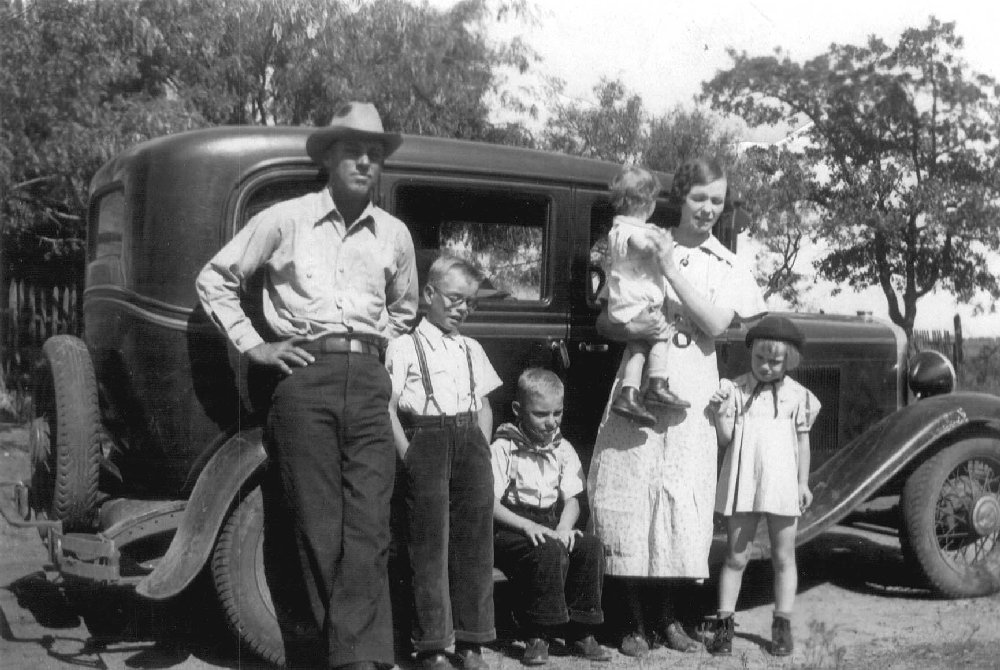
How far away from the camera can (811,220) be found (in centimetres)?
2022

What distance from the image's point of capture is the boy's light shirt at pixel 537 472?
3.95 m

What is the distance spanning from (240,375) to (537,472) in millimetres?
1141

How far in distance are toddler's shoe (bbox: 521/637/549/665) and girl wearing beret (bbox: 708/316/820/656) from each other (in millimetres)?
633

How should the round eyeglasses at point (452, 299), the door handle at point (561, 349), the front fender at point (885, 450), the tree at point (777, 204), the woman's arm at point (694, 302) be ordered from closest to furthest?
1. the round eyeglasses at point (452, 299)
2. the woman's arm at point (694, 302)
3. the door handle at point (561, 349)
4. the front fender at point (885, 450)
5. the tree at point (777, 204)

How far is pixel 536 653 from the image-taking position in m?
3.81

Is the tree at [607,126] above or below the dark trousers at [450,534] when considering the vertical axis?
above

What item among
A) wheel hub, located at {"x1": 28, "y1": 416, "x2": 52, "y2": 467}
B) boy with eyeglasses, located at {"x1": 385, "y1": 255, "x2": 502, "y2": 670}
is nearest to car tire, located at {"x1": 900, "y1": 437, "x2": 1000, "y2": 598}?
boy with eyeglasses, located at {"x1": 385, "y1": 255, "x2": 502, "y2": 670}

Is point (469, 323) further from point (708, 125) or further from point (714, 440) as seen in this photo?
point (708, 125)

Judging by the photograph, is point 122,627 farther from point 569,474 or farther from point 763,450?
point 763,450

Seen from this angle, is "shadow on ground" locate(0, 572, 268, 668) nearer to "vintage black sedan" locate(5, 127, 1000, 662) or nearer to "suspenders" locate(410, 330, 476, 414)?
"vintage black sedan" locate(5, 127, 1000, 662)

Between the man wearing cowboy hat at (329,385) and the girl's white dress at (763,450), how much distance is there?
1388 mm

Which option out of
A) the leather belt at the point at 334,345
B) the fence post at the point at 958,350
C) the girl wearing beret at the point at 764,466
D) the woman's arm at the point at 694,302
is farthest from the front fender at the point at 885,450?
the fence post at the point at 958,350

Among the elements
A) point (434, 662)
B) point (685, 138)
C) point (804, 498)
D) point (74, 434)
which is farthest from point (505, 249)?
point (685, 138)

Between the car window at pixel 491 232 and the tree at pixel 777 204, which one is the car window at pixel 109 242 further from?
the tree at pixel 777 204
